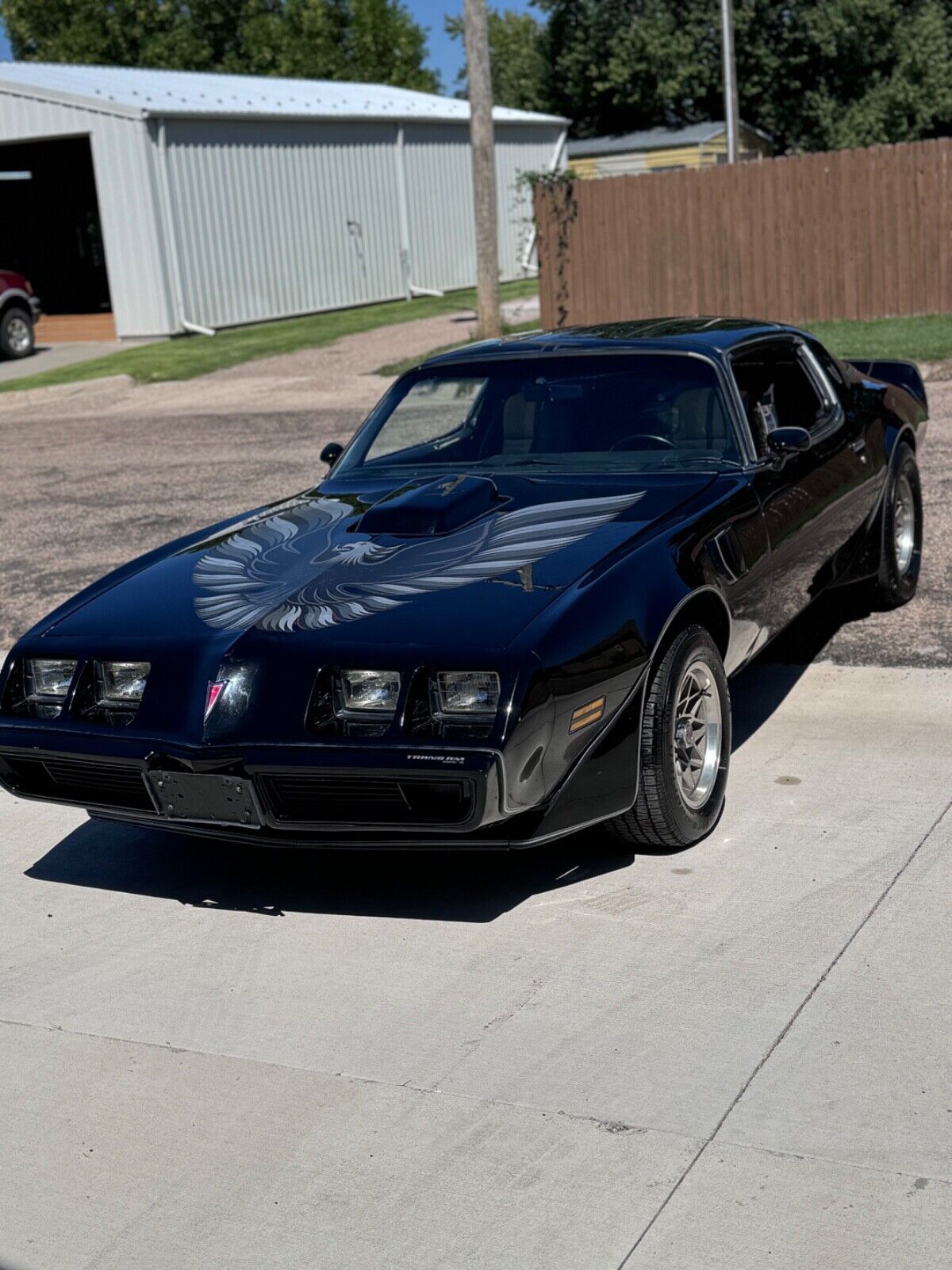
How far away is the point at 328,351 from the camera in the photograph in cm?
2302

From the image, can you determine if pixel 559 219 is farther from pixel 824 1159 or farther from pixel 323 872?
pixel 824 1159

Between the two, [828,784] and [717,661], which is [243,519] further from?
[828,784]

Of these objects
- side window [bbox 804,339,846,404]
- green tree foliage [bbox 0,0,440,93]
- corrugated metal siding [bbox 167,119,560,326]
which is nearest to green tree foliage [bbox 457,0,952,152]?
corrugated metal siding [bbox 167,119,560,326]

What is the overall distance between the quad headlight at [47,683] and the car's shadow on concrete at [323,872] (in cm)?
65

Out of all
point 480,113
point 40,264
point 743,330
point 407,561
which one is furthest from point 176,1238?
point 40,264

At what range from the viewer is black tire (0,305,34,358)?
80.6 ft

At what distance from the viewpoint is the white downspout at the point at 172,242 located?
2536 cm

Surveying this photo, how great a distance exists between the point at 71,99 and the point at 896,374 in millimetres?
21438

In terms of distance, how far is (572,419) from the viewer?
5.69 m

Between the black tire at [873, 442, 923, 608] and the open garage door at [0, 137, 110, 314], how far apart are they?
1099 inches

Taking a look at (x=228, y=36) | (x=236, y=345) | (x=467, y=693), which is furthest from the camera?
(x=228, y=36)

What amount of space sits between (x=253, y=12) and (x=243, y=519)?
67.6 meters

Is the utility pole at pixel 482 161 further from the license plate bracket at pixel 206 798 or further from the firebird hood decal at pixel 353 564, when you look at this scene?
the license plate bracket at pixel 206 798

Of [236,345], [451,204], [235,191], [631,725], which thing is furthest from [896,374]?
[451,204]
